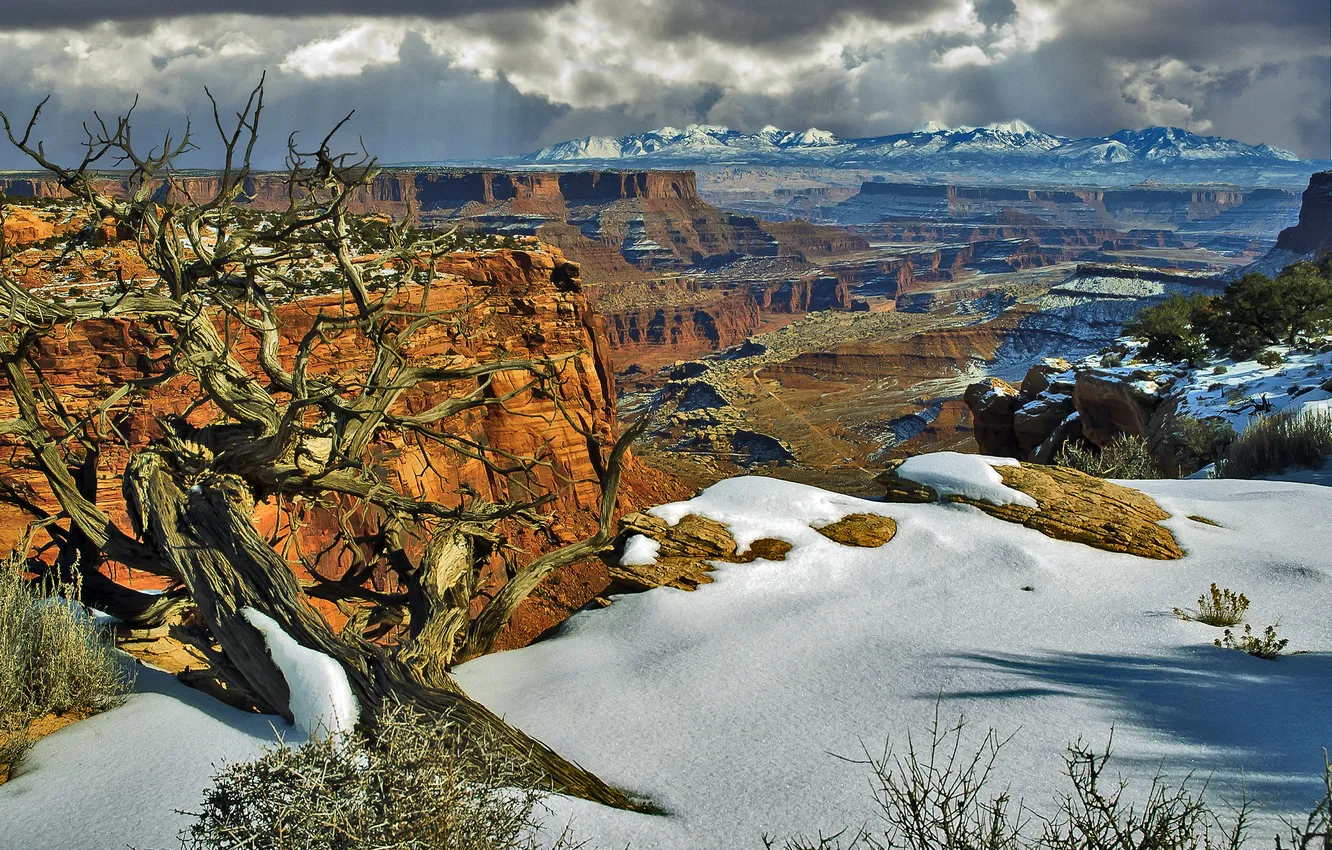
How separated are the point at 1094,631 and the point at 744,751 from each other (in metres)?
2.69

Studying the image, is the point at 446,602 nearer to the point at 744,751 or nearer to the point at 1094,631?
→ the point at 744,751

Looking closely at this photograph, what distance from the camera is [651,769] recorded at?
13.5 ft

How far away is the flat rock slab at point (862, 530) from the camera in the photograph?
7.32m

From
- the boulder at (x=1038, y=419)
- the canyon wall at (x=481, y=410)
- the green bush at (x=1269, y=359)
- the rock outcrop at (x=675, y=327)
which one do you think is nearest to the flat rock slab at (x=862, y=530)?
the canyon wall at (x=481, y=410)

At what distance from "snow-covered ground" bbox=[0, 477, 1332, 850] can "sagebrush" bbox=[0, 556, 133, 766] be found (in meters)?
0.17

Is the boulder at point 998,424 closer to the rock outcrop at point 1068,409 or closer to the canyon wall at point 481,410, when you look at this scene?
the rock outcrop at point 1068,409

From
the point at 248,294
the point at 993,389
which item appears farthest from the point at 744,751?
the point at 993,389

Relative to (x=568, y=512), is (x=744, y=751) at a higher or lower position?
higher

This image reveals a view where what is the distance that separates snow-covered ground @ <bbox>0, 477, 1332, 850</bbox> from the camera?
359 cm

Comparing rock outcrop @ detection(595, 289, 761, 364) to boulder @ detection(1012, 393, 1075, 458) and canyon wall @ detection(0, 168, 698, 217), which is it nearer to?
canyon wall @ detection(0, 168, 698, 217)

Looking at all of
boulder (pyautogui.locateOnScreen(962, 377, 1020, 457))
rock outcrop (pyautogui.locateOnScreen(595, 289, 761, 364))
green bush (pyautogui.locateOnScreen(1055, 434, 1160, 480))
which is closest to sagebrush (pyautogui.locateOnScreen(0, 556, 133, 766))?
green bush (pyautogui.locateOnScreen(1055, 434, 1160, 480))

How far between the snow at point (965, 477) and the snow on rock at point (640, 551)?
8.99 ft

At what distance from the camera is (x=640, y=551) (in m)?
7.09

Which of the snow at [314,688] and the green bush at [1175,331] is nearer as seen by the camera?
the snow at [314,688]
